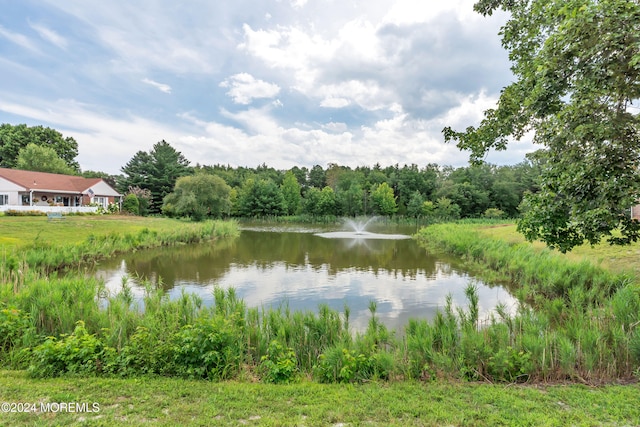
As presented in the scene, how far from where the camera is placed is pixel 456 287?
12.1 meters

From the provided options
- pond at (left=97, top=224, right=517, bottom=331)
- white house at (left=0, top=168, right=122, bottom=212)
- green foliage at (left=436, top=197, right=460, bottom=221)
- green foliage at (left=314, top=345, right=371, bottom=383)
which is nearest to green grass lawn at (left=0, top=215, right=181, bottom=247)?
pond at (left=97, top=224, right=517, bottom=331)

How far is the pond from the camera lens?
32.0 feet

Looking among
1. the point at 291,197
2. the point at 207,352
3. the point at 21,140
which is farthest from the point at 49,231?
the point at 291,197

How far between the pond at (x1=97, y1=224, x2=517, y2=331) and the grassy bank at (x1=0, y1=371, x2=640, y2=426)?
3432 millimetres

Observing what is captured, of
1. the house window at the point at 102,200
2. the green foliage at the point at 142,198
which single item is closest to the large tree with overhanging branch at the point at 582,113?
the green foliage at the point at 142,198

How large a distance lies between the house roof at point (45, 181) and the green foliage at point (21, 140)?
13.2 meters

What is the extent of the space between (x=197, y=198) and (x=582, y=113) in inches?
1540

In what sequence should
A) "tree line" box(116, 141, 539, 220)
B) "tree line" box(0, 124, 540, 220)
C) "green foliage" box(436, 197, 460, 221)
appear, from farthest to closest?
"green foliage" box(436, 197, 460, 221)
"tree line" box(116, 141, 539, 220)
"tree line" box(0, 124, 540, 220)

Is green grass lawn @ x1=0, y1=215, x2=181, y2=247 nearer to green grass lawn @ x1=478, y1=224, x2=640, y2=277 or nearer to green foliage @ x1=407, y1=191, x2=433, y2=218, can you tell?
green grass lawn @ x1=478, y1=224, x2=640, y2=277

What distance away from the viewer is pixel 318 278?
1335 cm

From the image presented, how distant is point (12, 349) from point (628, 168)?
9.63m

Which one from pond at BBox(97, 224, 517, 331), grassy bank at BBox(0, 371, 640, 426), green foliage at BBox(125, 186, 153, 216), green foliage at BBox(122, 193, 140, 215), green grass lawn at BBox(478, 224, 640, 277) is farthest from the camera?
green foliage at BBox(125, 186, 153, 216)

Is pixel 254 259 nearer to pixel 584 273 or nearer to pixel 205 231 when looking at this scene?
pixel 205 231

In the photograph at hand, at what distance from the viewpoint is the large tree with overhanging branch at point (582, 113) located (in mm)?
4043
